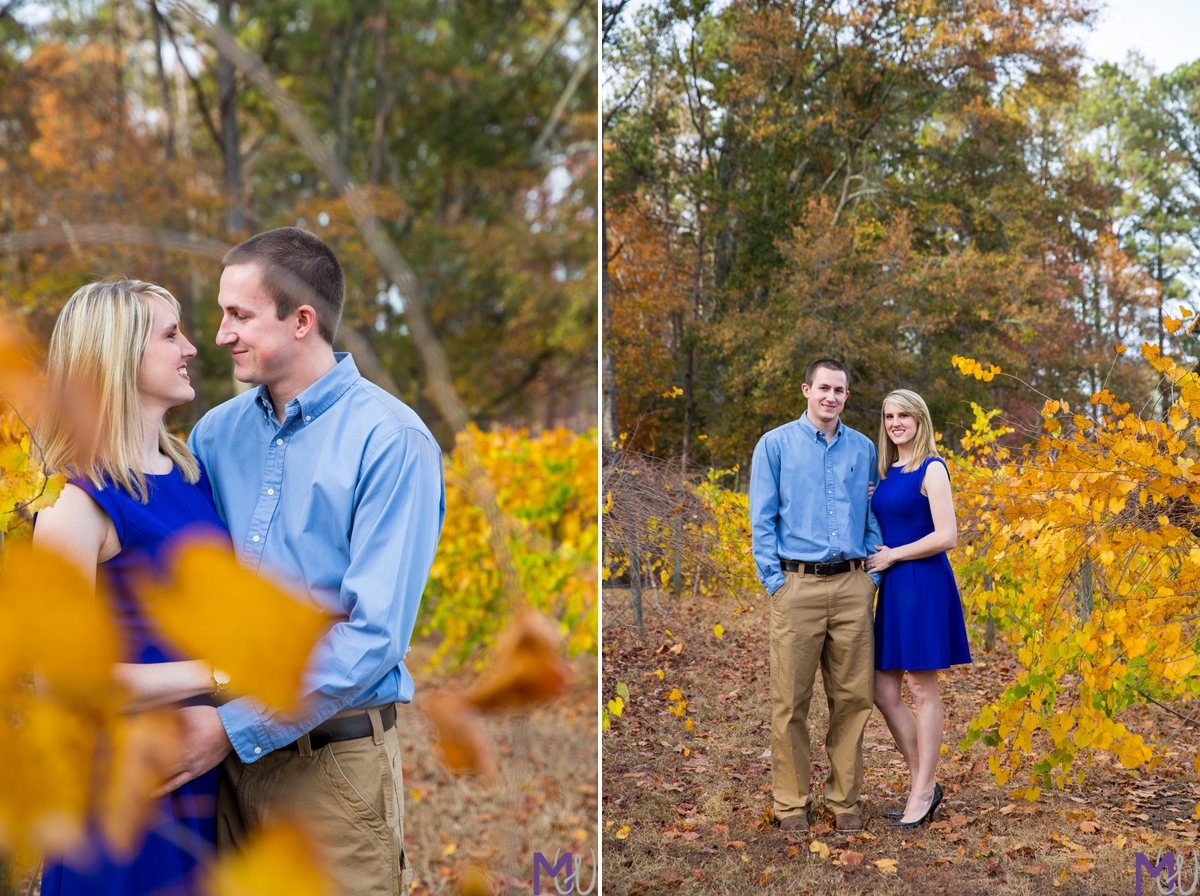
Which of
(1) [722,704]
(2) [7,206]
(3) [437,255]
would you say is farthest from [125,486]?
(3) [437,255]

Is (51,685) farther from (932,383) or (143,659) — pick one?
(932,383)

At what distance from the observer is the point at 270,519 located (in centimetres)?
163

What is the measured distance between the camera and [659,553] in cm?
275

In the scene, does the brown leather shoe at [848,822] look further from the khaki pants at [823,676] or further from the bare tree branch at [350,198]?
the bare tree branch at [350,198]

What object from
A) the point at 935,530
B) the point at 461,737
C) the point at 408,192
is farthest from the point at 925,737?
the point at 408,192

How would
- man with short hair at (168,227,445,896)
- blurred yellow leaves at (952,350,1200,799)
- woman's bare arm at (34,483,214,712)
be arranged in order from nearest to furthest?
woman's bare arm at (34,483,214,712)
man with short hair at (168,227,445,896)
blurred yellow leaves at (952,350,1200,799)

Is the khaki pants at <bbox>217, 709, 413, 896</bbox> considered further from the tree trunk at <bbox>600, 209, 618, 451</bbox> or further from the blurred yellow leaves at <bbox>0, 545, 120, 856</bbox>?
the tree trunk at <bbox>600, 209, 618, 451</bbox>

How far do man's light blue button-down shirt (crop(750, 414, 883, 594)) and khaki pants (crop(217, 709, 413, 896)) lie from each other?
1.31m

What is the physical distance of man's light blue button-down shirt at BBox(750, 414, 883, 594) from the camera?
256 cm

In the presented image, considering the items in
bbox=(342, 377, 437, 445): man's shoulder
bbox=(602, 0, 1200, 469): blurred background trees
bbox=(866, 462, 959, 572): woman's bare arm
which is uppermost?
bbox=(602, 0, 1200, 469): blurred background trees

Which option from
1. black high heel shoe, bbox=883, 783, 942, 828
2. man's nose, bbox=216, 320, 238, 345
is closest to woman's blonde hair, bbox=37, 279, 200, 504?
man's nose, bbox=216, 320, 238, 345

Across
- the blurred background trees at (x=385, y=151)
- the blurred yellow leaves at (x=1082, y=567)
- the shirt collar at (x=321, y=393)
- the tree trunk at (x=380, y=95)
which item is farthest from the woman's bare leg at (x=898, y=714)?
the tree trunk at (x=380, y=95)

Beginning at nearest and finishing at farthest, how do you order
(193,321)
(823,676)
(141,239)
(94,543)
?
1. (141,239)
2. (94,543)
3. (823,676)
4. (193,321)

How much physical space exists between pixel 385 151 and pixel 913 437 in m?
11.6
